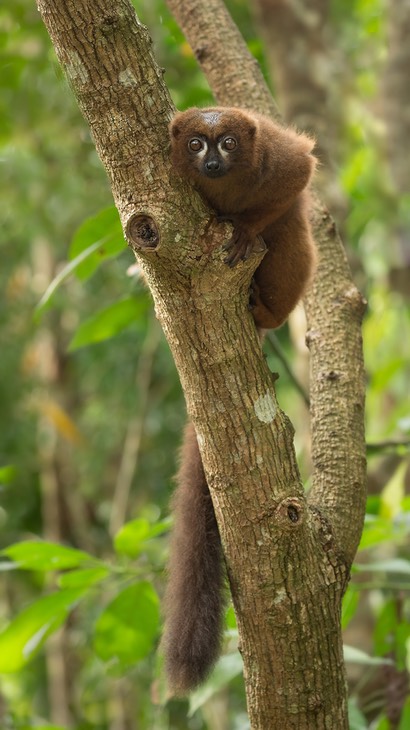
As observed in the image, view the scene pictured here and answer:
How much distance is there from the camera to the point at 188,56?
18.7 ft

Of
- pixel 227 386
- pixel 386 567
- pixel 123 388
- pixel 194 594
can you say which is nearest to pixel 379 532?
pixel 386 567

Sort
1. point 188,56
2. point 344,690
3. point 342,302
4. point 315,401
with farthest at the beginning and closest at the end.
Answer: point 188,56
point 342,302
point 315,401
point 344,690

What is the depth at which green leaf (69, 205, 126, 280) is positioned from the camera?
3111mm

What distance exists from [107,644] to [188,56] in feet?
12.7

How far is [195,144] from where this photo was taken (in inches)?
112

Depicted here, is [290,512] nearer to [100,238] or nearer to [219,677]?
[219,677]

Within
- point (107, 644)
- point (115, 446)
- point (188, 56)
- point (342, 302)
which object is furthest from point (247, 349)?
point (115, 446)

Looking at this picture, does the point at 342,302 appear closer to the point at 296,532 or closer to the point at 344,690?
the point at 296,532

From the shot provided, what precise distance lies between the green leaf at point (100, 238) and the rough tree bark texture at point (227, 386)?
0.94 m

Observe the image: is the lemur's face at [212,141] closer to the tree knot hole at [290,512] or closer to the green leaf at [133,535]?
the tree knot hole at [290,512]

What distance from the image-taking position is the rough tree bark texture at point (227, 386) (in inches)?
82.6

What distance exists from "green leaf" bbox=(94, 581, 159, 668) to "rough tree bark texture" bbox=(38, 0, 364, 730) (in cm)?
96

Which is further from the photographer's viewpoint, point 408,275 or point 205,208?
point 408,275

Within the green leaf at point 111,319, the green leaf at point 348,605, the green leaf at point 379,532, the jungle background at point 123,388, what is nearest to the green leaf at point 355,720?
the jungle background at point 123,388
